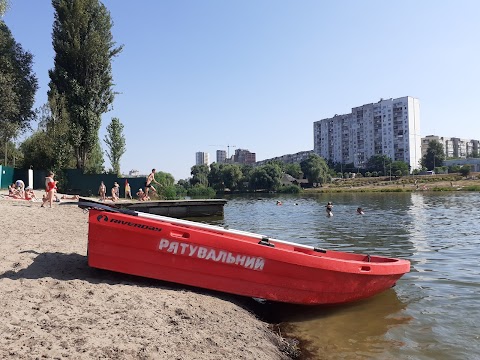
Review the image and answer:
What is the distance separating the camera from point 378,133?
481ft

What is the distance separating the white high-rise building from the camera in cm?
13938

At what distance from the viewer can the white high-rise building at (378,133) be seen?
139 metres

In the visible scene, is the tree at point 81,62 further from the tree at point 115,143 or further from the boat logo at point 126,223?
the boat logo at point 126,223

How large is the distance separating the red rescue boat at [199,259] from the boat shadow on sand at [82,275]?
125 millimetres

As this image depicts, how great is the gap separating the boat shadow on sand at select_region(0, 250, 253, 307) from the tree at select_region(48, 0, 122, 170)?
29.2m

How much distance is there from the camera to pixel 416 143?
142m

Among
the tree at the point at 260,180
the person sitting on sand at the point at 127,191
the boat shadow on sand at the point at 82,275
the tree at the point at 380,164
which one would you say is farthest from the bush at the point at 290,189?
the boat shadow on sand at the point at 82,275

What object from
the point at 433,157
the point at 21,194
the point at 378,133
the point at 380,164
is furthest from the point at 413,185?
the point at 21,194

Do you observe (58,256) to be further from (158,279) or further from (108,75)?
(108,75)

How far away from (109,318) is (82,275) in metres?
1.77

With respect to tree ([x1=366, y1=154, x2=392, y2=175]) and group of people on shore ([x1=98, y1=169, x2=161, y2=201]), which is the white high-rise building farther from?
group of people on shore ([x1=98, y1=169, x2=161, y2=201])

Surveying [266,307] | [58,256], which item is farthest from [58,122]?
[266,307]

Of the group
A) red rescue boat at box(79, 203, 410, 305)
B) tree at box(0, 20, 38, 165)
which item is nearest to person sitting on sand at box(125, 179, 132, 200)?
tree at box(0, 20, 38, 165)

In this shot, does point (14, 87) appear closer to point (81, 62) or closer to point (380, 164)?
point (81, 62)
